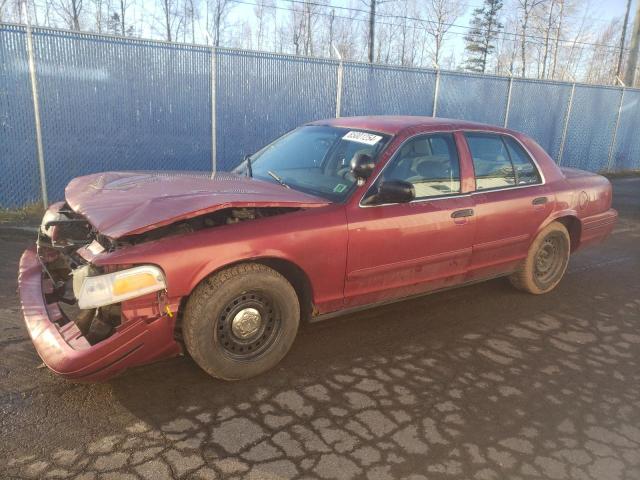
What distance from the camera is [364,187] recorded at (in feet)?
11.8

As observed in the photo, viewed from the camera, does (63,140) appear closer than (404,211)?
No

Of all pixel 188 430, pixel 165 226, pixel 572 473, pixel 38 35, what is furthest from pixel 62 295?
pixel 38 35

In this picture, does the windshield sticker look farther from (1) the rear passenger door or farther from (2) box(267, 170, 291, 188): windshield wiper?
(1) the rear passenger door

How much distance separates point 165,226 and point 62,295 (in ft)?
3.63

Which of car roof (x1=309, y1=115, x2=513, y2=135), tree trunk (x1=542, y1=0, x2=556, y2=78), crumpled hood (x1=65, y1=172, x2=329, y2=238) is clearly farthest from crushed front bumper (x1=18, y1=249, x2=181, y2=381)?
tree trunk (x1=542, y1=0, x2=556, y2=78)

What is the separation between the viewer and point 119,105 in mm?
8000

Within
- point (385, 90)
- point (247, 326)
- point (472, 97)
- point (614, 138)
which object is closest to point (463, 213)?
point (247, 326)

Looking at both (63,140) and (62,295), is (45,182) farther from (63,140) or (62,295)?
(62,295)

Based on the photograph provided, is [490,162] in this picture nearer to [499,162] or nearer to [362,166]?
[499,162]

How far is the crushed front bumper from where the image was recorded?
273cm

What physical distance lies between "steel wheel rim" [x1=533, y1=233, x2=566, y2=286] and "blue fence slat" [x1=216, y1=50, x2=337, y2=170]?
5591mm

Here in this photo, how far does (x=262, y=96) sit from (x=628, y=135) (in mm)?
12280

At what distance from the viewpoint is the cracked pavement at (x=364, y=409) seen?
101 inches

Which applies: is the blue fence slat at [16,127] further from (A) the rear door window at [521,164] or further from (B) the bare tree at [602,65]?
(B) the bare tree at [602,65]
